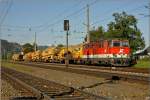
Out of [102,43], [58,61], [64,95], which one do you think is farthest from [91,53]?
[64,95]

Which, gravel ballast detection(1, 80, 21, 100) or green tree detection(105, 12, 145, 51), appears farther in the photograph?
green tree detection(105, 12, 145, 51)

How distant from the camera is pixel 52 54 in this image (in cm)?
7062

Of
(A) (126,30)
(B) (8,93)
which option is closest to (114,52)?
(B) (8,93)

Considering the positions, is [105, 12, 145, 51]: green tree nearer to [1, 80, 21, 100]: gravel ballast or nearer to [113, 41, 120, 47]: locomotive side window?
[113, 41, 120, 47]: locomotive side window

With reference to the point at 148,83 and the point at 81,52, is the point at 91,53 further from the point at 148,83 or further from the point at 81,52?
the point at 148,83

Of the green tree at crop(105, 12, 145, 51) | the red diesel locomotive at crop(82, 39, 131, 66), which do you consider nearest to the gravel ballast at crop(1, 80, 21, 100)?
the red diesel locomotive at crop(82, 39, 131, 66)

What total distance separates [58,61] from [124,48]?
28.4 metres

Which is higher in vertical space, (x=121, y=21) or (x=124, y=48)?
(x=121, y=21)

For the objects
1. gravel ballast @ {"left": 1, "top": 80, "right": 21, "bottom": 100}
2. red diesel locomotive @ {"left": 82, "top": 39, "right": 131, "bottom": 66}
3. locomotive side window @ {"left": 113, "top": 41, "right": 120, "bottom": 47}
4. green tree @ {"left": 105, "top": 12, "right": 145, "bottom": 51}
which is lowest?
gravel ballast @ {"left": 1, "top": 80, "right": 21, "bottom": 100}

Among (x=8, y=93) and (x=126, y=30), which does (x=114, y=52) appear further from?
(x=126, y=30)

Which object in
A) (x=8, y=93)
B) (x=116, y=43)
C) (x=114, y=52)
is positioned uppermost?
(x=116, y=43)

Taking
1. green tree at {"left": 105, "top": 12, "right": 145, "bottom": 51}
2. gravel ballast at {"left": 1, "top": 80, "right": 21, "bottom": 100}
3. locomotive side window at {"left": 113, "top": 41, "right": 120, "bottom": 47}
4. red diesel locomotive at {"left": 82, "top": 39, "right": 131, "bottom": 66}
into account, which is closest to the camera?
gravel ballast at {"left": 1, "top": 80, "right": 21, "bottom": 100}

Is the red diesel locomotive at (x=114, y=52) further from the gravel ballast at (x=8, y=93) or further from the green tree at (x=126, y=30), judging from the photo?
the green tree at (x=126, y=30)

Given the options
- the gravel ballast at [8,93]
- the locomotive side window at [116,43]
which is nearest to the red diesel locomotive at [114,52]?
the locomotive side window at [116,43]
